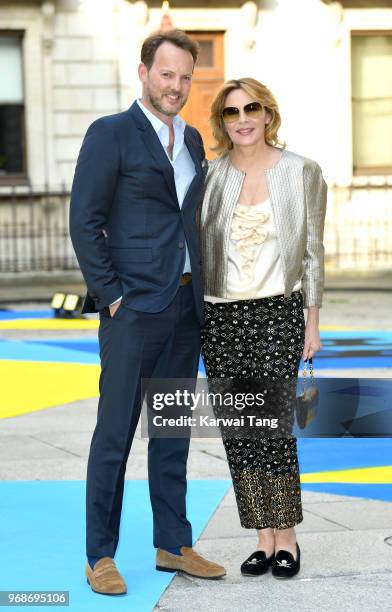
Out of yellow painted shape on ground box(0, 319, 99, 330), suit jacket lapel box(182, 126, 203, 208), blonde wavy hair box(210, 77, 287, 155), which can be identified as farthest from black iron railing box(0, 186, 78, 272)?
suit jacket lapel box(182, 126, 203, 208)

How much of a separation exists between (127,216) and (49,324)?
30.4 feet

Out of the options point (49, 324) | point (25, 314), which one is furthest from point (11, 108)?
point (49, 324)

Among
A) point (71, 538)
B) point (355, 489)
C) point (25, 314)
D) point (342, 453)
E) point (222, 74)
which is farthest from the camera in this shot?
point (222, 74)

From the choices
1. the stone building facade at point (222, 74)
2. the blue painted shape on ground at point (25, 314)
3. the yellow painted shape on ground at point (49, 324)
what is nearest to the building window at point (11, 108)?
the stone building facade at point (222, 74)

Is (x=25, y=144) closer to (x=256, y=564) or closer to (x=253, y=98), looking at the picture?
(x=253, y=98)

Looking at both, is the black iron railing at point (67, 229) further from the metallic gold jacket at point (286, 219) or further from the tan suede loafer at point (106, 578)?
the tan suede loafer at point (106, 578)

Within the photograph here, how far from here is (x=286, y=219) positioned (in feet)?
15.2

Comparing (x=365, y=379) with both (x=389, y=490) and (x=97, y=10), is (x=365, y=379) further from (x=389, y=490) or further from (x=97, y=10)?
(x=97, y=10)

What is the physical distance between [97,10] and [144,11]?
0.72m

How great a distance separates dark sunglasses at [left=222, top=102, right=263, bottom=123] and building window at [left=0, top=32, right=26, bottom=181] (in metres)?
14.6

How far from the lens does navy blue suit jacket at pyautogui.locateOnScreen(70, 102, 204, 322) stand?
14.4ft

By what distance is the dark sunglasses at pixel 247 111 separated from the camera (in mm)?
4652

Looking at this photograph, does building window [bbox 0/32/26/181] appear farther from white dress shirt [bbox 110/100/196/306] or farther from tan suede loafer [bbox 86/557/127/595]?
tan suede loafer [bbox 86/557/127/595]

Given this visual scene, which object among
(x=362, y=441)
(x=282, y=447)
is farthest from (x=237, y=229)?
(x=362, y=441)
